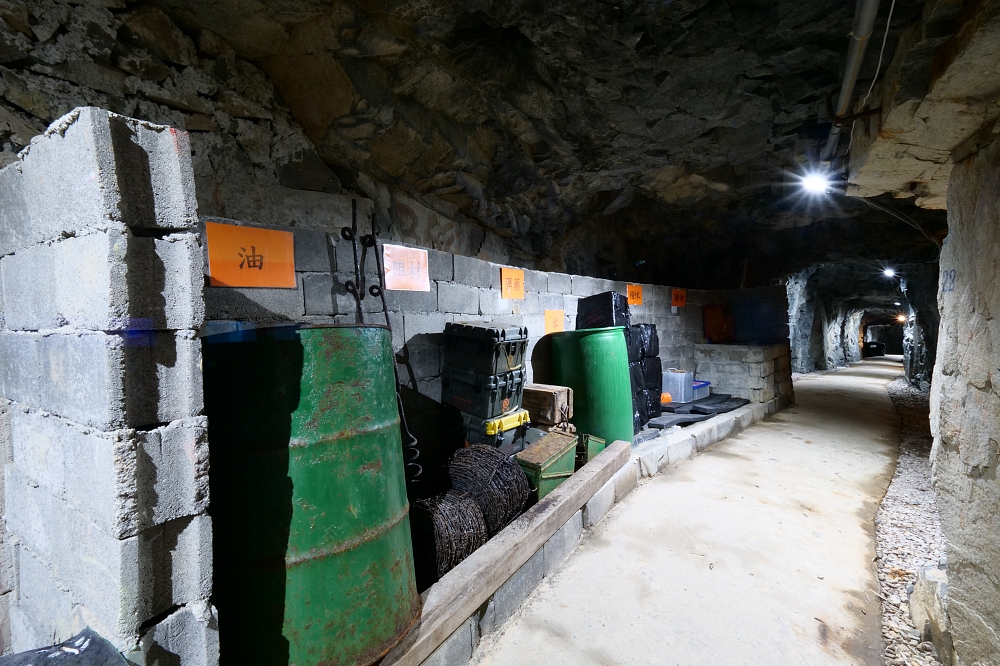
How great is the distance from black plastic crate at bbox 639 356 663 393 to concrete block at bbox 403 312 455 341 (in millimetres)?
3141

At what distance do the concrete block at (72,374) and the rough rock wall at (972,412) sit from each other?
2.91 metres

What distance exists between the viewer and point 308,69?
4.18 metres

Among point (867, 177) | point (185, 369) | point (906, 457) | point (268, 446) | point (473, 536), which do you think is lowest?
point (906, 457)

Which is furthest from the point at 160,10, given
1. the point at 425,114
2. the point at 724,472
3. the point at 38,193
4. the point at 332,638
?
the point at 724,472

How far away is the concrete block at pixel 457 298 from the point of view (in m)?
3.56

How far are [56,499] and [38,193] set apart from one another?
3.26 feet

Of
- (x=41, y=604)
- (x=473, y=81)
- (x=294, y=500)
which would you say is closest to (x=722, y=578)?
(x=294, y=500)

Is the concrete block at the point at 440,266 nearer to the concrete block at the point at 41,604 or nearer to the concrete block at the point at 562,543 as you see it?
the concrete block at the point at 562,543

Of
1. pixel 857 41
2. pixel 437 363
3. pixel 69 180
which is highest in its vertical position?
pixel 857 41

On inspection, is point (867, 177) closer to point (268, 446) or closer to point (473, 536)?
point (473, 536)

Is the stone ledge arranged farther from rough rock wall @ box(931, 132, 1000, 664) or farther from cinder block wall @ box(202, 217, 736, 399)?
rough rock wall @ box(931, 132, 1000, 664)

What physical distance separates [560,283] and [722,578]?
11.5 feet

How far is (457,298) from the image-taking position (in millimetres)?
3723

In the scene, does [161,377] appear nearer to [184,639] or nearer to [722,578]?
[184,639]
